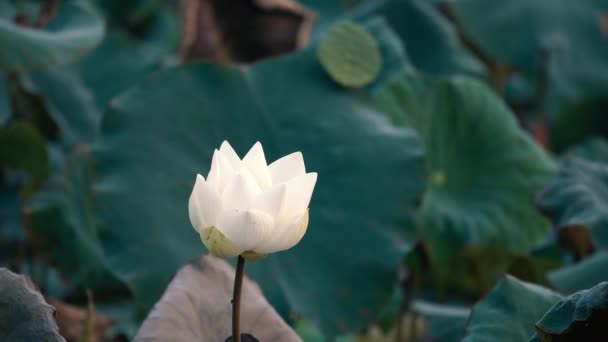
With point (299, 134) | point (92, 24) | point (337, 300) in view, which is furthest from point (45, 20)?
point (337, 300)

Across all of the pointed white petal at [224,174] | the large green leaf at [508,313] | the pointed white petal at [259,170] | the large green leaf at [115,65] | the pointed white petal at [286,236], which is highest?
the pointed white petal at [224,174]

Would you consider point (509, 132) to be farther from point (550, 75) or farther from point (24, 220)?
point (24, 220)

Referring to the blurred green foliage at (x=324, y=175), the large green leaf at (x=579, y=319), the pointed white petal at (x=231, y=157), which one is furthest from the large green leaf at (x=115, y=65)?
the large green leaf at (x=579, y=319)

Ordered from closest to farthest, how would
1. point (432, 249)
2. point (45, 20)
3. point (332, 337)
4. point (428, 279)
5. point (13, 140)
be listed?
point (332, 337) → point (13, 140) → point (432, 249) → point (45, 20) → point (428, 279)

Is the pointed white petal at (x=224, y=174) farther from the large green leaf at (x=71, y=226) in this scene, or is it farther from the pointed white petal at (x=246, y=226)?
the large green leaf at (x=71, y=226)

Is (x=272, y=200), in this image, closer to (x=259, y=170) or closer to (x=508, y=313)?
(x=259, y=170)

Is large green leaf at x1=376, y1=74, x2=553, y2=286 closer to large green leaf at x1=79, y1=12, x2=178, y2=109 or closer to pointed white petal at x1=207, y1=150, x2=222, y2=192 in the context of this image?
large green leaf at x1=79, y1=12, x2=178, y2=109

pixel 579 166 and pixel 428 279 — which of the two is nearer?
pixel 579 166

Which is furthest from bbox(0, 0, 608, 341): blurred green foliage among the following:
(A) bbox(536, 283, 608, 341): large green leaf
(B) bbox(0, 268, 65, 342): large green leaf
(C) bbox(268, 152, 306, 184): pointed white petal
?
(B) bbox(0, 268, 65, 342): large green leaf
